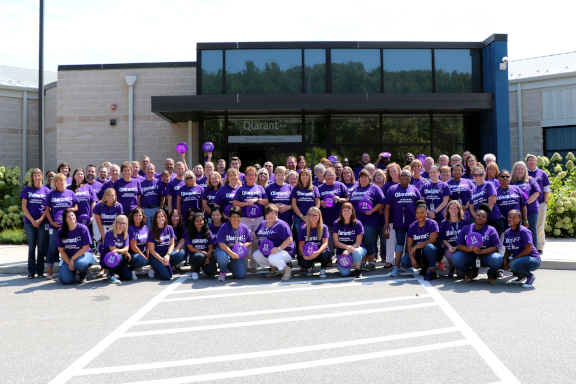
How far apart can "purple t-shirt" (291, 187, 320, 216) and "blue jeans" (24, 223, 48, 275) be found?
461cm

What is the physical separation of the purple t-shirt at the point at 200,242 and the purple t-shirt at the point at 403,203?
3274 mm

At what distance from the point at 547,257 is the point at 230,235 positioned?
604 centimetres

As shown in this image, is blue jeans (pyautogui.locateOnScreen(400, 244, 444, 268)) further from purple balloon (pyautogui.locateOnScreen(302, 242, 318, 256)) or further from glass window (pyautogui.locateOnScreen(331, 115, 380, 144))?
glass window (pyautogui.locateOnScreen(331, 115, 380, 144))

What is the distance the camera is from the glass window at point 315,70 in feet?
47.0

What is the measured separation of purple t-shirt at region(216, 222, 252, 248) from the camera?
25.2 feet

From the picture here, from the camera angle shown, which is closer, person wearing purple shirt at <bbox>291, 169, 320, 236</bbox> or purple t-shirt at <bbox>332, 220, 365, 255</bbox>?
purple t-shirt at <bbox>332, 220, 365, 255</bbox>

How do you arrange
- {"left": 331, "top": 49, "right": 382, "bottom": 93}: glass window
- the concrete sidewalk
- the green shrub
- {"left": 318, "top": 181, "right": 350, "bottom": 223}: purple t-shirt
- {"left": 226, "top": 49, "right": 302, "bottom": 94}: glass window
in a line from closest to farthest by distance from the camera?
1. the concrete sidewalk
2. {"left": 318, "top": 181, "right": 350, "bottom": 223}: purple t-shirt
3. the green shrub
4. {"left": 226, "top": 49, "right": 302, "bottom": 94}: glass window
5. {"left": 331, "top": 49, "right": 382, "bottom": 93}: glass window

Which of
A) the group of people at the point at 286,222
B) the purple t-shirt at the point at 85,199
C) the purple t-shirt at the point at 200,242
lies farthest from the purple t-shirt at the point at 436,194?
the purple t-shirt at the point at 85,199

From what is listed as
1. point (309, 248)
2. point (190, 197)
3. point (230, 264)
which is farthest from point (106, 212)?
point (309, 248)

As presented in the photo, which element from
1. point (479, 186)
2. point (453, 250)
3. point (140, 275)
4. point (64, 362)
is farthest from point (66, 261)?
point (479, 186)

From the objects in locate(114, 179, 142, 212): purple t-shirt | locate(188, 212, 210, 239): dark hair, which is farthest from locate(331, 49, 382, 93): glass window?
locate(188, 212, 210, 239): dark hair

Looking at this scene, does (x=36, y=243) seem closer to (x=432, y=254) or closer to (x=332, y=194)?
(x=332, y=194)

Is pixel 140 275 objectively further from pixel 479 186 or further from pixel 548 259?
pixel 548 259

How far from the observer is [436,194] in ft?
26.7
